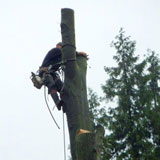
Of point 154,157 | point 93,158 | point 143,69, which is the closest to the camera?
point 93,158

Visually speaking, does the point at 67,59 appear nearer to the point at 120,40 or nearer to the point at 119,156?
the point at 119,156

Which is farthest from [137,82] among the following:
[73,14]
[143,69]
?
[73,14]

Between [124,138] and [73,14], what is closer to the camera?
[73,14]

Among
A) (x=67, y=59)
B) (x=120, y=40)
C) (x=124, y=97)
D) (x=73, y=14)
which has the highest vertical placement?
(x=120, y=40)

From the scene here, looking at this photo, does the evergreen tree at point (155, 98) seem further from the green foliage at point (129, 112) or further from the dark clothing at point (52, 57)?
the dark clothing at point (52, 57)

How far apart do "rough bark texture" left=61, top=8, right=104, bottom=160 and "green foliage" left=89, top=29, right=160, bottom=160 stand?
14.2 metres

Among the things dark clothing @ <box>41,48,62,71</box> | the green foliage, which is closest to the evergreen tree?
the green foliage

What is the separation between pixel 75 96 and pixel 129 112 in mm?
15945

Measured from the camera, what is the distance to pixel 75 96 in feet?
13.6

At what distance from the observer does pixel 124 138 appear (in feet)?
63.2

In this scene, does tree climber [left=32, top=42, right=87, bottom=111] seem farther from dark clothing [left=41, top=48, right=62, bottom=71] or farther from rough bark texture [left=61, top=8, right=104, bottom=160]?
rough bark texture [left=61, top=8, right=104, bottom=160]

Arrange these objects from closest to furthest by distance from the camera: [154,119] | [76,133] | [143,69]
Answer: [76,133], [154,119], [143,69]

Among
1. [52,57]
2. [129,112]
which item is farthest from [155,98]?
[52,57]

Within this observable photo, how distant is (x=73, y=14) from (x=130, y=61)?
16.6 meters
